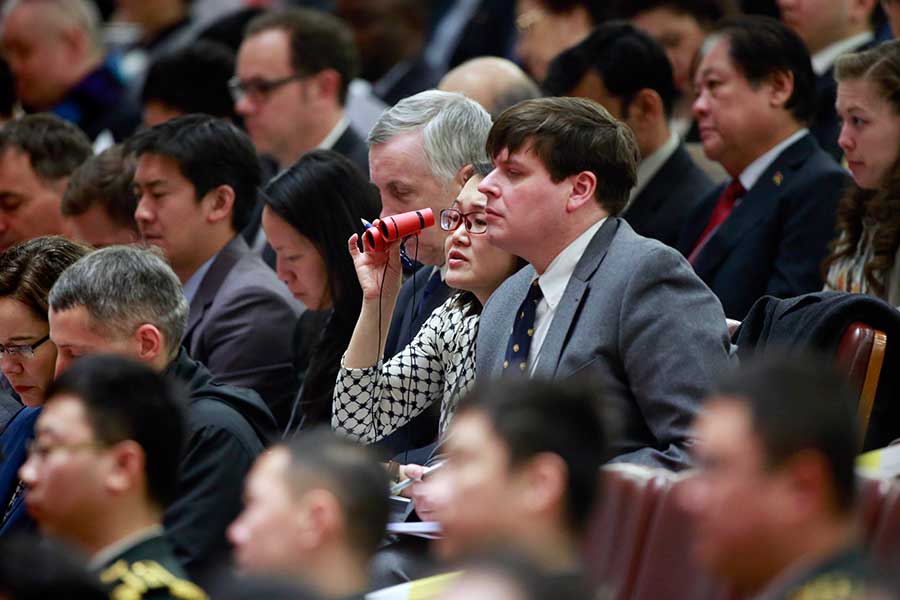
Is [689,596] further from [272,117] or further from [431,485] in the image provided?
[272,117]

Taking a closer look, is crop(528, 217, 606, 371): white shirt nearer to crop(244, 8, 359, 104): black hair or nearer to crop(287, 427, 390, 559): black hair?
crop(287, 427, 390, 559): black hair

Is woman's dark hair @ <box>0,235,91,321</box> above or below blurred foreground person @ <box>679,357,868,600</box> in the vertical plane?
below

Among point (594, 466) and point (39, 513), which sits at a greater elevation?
point (594, 466)

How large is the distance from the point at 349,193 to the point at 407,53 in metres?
3.16

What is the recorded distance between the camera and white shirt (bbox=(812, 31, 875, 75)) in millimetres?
5172

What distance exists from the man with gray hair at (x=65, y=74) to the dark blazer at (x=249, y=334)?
277 centimetres

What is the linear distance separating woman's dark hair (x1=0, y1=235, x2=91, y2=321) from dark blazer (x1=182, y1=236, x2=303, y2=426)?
527 millimetres

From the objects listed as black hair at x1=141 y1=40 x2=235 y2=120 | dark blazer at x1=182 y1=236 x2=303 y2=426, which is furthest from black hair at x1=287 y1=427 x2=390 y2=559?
black hair at x1=141 y1=40 x2=235 y2=120

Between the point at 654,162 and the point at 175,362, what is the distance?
2.07 metres

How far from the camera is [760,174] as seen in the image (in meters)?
4.57

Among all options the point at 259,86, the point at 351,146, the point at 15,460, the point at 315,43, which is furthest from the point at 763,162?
the point at 15,460

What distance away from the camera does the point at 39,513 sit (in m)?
2.55

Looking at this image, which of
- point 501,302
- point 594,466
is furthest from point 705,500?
point 501,302

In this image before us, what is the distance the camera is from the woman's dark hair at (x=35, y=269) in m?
3.74
